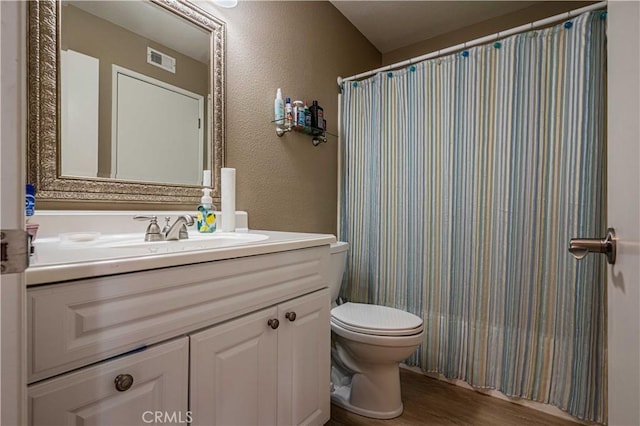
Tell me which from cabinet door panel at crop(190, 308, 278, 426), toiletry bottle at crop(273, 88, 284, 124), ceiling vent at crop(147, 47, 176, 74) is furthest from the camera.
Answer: toiletry bottle at crop(273, 88, 284, 124)

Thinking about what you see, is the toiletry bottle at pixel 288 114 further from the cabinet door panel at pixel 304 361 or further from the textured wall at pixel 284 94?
the cabinet door panel at pixel 304 361

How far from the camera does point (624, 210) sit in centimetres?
47

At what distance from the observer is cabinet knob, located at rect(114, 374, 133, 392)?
25.0 inches

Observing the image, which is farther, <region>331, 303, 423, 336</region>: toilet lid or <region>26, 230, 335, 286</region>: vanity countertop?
<region>331, 303, 423, 336</region>: toilet lid

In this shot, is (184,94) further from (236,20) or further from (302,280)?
(302,280)

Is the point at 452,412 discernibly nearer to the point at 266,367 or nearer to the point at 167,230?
the point at 266,367

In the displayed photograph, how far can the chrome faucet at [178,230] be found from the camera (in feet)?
3.78

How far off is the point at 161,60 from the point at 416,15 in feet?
5.74

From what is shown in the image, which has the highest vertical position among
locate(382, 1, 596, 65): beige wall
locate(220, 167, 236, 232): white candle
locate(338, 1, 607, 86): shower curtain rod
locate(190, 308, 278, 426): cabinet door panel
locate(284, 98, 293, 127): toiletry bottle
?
locate(382, 1, 596, 65): beige wall

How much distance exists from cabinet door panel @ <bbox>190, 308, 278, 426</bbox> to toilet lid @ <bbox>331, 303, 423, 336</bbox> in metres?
0.61

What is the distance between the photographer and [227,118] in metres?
1.50

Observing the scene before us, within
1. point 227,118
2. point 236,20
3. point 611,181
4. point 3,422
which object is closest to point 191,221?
point 227,118

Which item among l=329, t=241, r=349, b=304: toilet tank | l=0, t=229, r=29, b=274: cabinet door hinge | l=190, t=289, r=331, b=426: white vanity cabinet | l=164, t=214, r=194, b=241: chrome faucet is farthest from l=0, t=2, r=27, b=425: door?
l=329, t=241, r=349, b=304: toilet tank

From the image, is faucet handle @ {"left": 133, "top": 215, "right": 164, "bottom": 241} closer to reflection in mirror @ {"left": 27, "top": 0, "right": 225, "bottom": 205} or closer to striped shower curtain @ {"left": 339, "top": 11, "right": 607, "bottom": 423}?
reflection in mirror @ {"left": 27, "top": 0, "right": 225, "bottom": 205}
